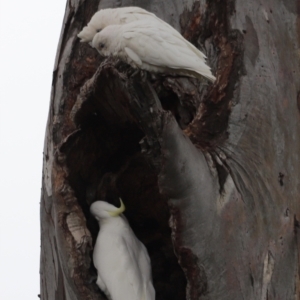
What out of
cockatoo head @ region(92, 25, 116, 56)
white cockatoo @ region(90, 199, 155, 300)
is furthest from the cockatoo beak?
cockatoo head @ region(92, 25, 116, 56)

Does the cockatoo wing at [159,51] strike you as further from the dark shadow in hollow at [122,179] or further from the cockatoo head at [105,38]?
the dark shadow in hollow at [122,179]

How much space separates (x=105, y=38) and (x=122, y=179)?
1.59 feet

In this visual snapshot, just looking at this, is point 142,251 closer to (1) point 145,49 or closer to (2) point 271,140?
(2) point 271,140

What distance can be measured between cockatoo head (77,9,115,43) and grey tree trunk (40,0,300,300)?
0.15 m

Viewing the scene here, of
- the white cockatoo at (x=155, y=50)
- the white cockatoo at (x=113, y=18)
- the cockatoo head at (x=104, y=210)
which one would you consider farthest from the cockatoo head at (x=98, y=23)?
the cockatoo head at (x=104, y=210)

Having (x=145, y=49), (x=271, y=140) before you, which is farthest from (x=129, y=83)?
(x=271, y=140)

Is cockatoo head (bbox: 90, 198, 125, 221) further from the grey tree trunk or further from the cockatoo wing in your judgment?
the cockatoo wing

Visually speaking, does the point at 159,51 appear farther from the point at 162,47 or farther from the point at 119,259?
the point at 119,259

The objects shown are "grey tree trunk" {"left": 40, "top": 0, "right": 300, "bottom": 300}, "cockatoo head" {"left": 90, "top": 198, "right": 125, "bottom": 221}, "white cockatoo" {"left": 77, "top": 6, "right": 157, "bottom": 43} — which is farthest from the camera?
"cockatoo head" {"left": 90, "top": 198, "right": 125, "bottom": 221}

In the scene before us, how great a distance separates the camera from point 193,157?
1667 millimetres

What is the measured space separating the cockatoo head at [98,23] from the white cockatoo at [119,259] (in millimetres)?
418

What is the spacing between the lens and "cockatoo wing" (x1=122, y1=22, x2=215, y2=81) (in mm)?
1665

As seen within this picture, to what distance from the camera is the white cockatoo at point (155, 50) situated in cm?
167

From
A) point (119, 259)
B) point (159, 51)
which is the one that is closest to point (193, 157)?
point (159, 51)
